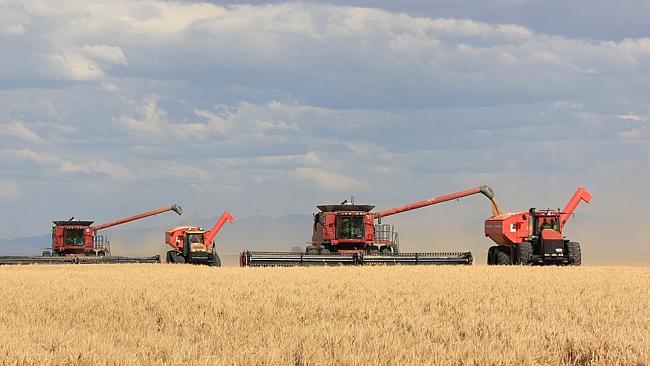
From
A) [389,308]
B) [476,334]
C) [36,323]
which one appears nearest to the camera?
[476,334]

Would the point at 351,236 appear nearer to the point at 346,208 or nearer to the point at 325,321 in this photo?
the point at 346,208

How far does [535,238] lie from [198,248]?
50.4ft

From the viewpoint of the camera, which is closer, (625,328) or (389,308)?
(625,328)

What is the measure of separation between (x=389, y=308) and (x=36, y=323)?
587 centimetres

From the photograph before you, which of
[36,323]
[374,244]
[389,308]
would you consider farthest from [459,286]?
[374,244]

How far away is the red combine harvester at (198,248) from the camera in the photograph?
137ft

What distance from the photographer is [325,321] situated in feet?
45.7

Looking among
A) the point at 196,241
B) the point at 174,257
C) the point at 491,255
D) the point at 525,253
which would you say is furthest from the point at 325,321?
the point at 174,257

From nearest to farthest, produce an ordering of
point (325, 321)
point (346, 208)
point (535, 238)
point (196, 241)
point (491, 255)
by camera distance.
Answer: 1. point (325, 321)
2. point (535, 238)
3. point (491, 255)
4. point (346, 208)
5. point (196, 241)

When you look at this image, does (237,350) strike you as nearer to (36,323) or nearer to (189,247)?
(36,323)

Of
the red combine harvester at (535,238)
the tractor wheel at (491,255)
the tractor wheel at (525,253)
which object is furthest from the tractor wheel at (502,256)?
the tractor wheel at (525,253)

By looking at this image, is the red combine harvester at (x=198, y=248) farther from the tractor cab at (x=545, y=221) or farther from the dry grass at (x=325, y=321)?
the dry grass at (x=325, y=321)

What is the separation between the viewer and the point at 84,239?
5116 cm

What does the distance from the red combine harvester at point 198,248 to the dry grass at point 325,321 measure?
16925mm
